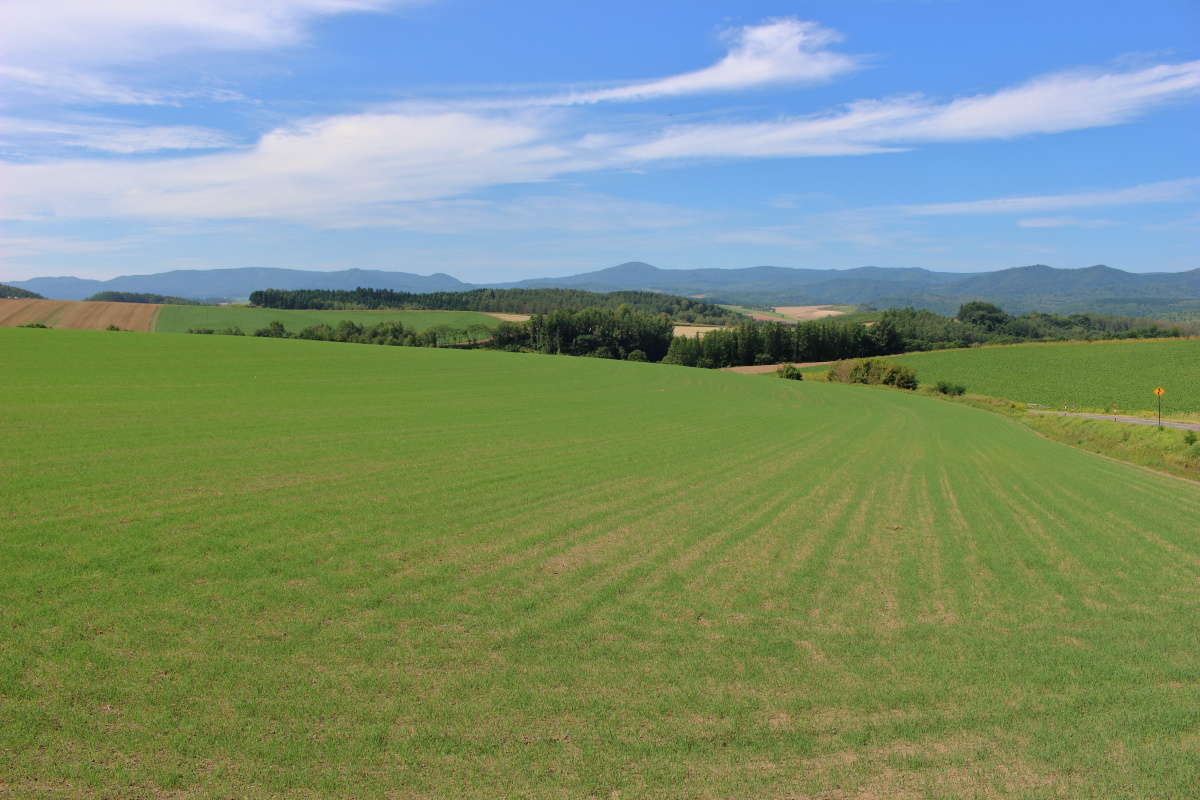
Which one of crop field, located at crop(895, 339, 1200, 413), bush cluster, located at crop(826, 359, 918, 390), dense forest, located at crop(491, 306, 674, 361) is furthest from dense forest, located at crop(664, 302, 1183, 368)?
bush cluster, located at crop(826, 359, 918, 390)

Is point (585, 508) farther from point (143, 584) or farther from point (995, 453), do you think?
point (995, 453)

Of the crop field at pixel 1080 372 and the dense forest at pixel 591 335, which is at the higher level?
the dense forest at pixel 591 335

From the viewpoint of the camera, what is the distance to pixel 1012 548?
45.6ft

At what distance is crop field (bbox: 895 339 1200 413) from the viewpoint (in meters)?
64.3

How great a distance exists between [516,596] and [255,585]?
3452 millimetres

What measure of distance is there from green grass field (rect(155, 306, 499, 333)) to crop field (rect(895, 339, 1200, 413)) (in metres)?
64.2

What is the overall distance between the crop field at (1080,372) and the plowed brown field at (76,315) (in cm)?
8735

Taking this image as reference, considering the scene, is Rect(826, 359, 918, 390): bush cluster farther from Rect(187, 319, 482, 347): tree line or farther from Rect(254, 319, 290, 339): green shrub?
Rect(254, 319, 290, 339): green shrub

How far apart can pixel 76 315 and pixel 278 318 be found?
25301 millimetres

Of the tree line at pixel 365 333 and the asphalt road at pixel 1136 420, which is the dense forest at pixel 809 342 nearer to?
the tree line at pixel 365 333

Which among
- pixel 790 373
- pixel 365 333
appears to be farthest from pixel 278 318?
pixel 790 373

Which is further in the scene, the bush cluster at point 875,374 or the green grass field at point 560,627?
the bush cluster at point 875,374

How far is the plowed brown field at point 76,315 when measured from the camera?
7038cm

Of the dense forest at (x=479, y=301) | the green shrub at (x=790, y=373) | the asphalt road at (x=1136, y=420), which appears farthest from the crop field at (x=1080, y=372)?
the dense forest at (x=479, y=301)
